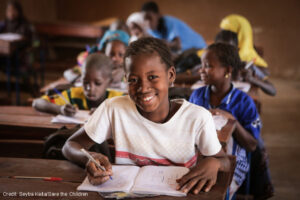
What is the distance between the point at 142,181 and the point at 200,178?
0.18m

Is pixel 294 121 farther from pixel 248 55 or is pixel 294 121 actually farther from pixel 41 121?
pixel 41 121

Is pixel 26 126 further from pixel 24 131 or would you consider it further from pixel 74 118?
pixel 74 118

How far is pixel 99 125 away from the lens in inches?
53.1

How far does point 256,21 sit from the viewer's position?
7.47m

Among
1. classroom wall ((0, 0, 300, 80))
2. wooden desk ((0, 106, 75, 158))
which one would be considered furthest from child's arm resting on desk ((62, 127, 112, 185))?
classroom wall ((0, 0, 300, 80))

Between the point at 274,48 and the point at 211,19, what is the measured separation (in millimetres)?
1424

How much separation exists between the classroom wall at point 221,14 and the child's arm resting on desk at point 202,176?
6.05 meters

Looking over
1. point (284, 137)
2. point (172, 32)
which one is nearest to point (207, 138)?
point (284, 137)

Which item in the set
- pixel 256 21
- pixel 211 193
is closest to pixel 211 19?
pixel 256 21

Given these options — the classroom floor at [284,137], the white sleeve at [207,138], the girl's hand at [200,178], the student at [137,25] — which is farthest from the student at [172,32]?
the girl's hand at [200,178]

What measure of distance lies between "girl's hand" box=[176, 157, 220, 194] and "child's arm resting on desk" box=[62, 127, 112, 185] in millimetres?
234

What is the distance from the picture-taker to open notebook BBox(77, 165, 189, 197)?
1.11 m

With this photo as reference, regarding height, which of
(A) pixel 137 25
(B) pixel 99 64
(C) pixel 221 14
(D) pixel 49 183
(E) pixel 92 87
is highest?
(C) pixel 221 14

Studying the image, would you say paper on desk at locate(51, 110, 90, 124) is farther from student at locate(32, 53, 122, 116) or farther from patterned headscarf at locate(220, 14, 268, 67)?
patterned headscarf at locate(220, 14, 268, 67)
